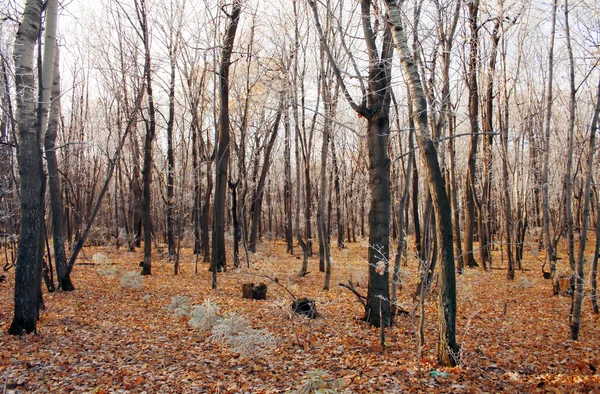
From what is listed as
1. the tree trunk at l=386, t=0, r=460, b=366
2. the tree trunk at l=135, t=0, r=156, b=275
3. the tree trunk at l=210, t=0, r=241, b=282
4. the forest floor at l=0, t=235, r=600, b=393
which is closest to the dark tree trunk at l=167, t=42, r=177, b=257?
the tree trunk at l=135, t=0, r=156, b=275

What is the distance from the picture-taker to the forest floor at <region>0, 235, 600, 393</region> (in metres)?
4.26

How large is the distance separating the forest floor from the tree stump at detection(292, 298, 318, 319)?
0.49ft

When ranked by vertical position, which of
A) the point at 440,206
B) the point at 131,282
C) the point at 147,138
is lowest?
the point at 131,282

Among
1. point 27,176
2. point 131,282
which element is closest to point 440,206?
point 27,176

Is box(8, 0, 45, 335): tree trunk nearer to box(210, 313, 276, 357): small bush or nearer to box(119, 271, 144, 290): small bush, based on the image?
box(210, 313, 276, 357): small bush

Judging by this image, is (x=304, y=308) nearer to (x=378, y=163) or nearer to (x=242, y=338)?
(x=242, y=338)

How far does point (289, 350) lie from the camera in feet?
18.2

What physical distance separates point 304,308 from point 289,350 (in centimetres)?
146

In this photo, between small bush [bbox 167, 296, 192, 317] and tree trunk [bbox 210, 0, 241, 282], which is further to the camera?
tree trunk [bbox 210, 0, 241, 282]

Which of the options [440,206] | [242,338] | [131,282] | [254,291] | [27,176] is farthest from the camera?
[131,282]

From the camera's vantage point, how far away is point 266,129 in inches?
758

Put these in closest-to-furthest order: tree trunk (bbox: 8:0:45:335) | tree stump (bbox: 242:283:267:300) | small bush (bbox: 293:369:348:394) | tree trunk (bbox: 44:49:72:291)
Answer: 1. small bush (bbox: 293:369:348:394)
2. tree trunk (bbox: 8:0:45:335)
3. tree trunk (bbox: 44:49:72:291)
4. tree stump (bbox: 242:283:267:300)

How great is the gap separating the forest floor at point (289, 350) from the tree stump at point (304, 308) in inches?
5.9

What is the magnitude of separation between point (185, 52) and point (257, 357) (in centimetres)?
1020
